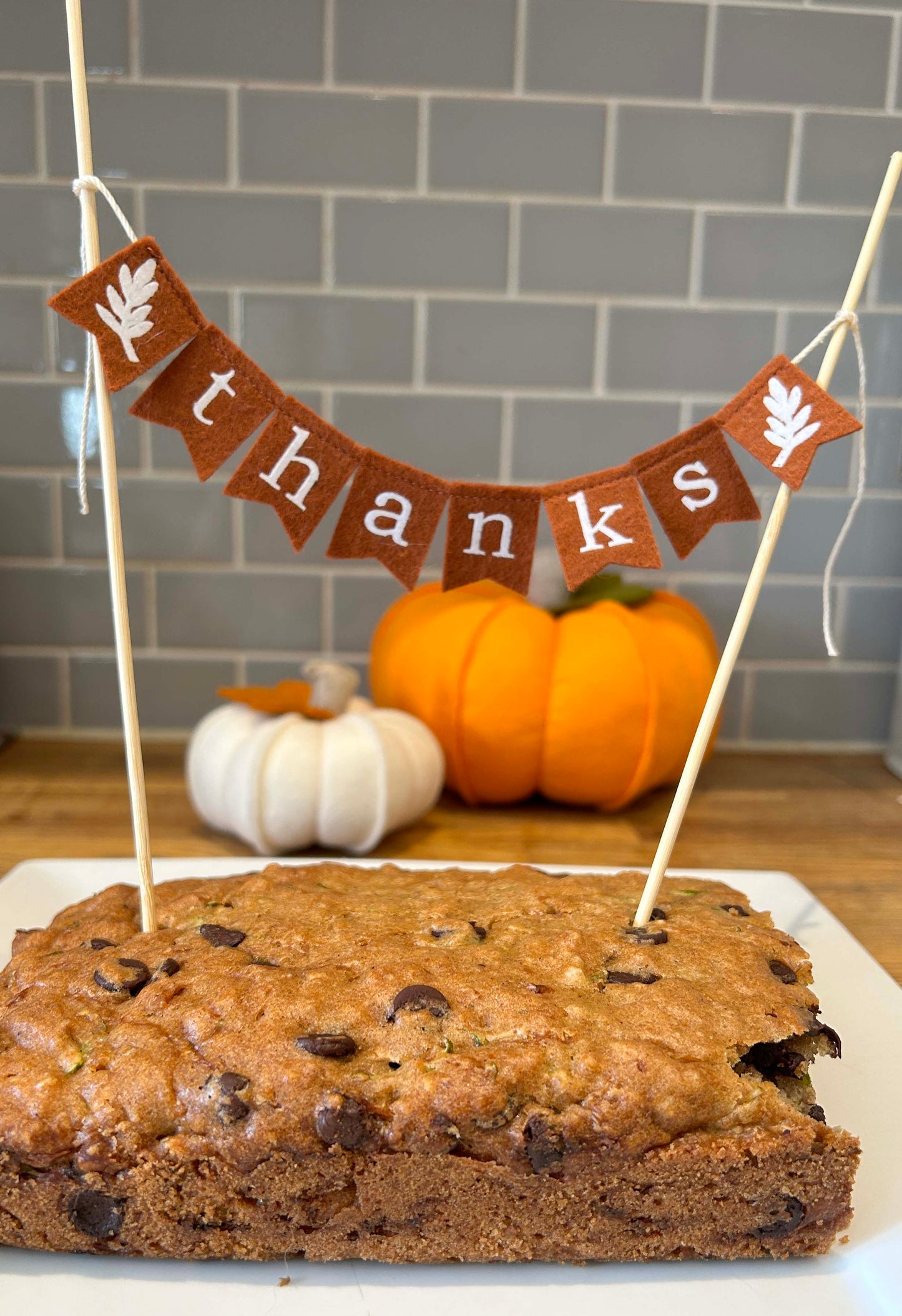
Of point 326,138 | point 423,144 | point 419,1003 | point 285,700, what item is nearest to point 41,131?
point 326,138

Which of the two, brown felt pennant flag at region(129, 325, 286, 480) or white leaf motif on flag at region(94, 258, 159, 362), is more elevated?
white leaf motif on flag at region(94, 258, 159, 362)

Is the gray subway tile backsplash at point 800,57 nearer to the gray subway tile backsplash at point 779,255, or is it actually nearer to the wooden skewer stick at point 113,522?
the gray subway tile backsplash at point 779,255

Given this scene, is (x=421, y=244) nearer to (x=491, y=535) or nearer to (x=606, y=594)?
(x=606, y=594)

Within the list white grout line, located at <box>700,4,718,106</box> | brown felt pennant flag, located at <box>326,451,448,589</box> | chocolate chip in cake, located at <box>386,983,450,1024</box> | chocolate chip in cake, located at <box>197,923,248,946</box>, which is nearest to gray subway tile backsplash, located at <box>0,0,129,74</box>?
white grout line, located at <box>700,4,718,106</box>

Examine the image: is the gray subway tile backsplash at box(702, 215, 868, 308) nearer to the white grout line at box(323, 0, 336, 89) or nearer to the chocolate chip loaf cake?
the white grout line at box(323, 0, 336, 89)

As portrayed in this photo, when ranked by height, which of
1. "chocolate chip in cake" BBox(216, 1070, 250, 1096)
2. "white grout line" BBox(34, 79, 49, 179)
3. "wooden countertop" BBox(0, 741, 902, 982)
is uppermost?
"white grout line" BBox(34, 79, 49, 179)
